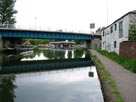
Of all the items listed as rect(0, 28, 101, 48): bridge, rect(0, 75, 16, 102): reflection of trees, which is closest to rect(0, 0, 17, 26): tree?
rect(0, 28, 101, 48): bridge

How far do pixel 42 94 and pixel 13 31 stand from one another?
156 feet

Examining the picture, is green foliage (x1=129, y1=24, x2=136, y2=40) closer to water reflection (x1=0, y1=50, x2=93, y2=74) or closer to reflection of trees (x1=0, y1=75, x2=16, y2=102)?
water reflection (x1=0, y1=50, x2=93, y2=74)

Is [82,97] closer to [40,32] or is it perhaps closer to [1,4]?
[40,32]

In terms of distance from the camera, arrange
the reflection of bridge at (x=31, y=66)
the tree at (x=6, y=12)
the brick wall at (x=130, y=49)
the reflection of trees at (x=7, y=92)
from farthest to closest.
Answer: the tree at (x=6, y=12) → the brick wall at (x=130, y=49) → the reflection of bridge at (x=31, y=66) → the reflection of trees at (x=7, y=92)

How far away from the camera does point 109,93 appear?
11344 millimetres

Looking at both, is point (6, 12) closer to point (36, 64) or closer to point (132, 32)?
point (36, 64)

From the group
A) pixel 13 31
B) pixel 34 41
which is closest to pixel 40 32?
pixel 13 31

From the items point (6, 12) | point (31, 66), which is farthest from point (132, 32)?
point (6, 12)

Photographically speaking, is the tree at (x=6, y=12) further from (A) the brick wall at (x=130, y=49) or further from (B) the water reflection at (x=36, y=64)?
(A) the brick wall at (x=130, y=49)

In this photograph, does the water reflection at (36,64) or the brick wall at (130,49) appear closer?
the water reflection at (36,64)

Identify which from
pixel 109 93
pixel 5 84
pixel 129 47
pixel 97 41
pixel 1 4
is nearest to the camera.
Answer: pixel 109 93

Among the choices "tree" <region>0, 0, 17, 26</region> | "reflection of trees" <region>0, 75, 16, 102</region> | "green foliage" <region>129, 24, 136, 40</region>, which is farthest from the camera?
"tree" <region>0, 0, 17, 26</region>

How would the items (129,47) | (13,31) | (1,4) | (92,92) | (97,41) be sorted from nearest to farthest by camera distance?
(92,92), (129,47), (13,31), (1,4), (97,41)

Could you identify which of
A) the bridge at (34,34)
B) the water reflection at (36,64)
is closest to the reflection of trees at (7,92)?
the water reflection at (36,64)
